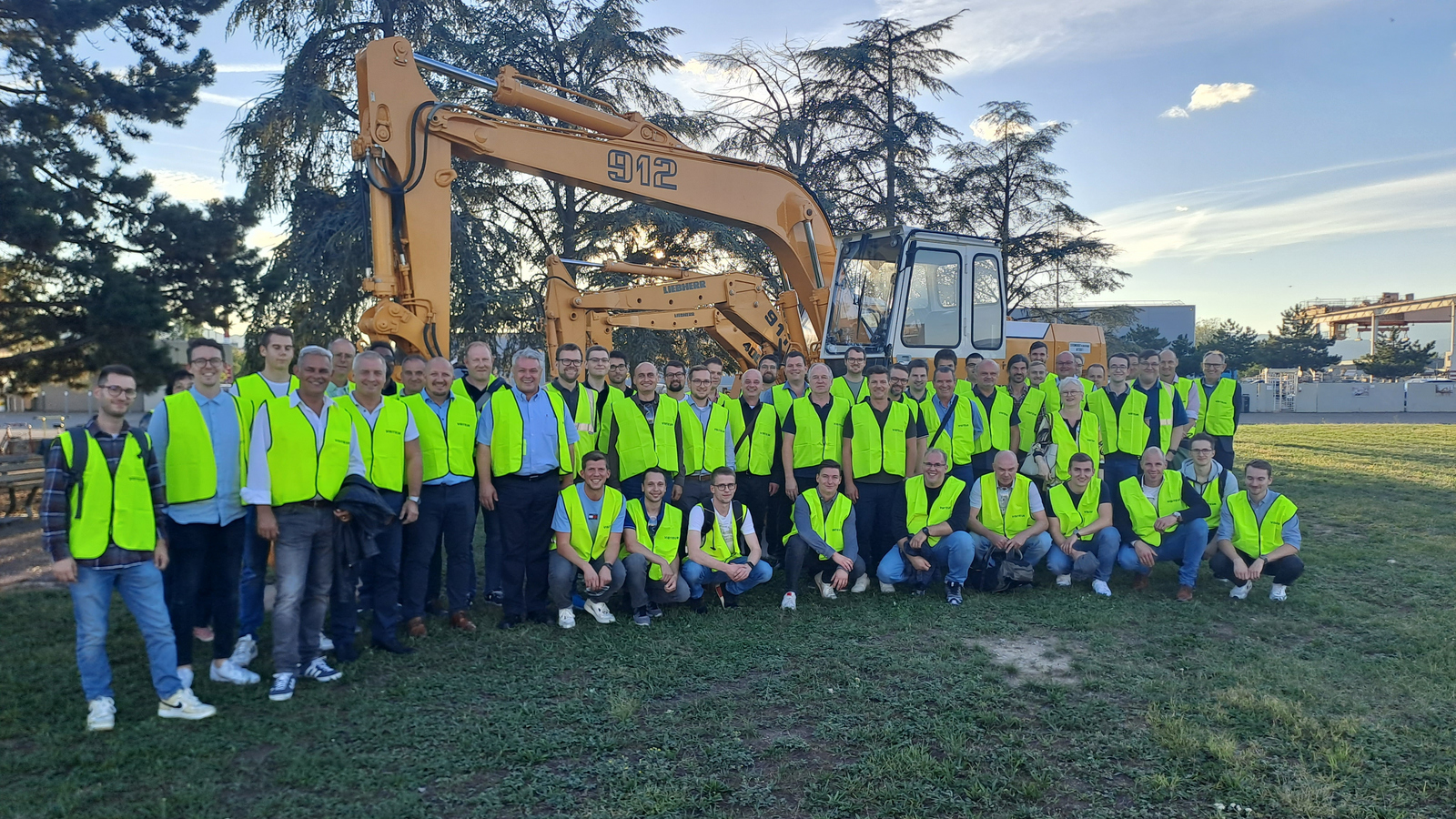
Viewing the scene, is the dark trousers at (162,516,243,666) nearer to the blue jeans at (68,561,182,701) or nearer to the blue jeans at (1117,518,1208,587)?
the blue jeans at (68,561,182,701)

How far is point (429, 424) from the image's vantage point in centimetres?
545

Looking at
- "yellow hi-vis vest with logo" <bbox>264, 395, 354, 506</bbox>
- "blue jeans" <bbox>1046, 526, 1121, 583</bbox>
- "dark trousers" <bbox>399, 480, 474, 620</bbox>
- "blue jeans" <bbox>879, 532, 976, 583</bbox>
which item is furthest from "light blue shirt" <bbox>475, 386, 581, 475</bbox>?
"blue jeans" <bbox>1046, 526, 1121, 583</bbox>

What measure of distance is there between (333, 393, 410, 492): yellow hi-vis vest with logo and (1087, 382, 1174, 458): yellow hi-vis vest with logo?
5.69 meters

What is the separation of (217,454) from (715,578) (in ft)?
10.5

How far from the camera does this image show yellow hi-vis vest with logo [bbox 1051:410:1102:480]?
7250 millimetres

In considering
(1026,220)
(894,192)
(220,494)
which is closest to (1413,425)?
(1026,220)

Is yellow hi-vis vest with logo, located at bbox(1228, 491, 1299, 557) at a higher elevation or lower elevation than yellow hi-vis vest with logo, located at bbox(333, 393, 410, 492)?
lower

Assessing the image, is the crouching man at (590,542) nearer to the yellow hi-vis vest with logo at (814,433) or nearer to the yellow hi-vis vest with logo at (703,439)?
the yellow hi-vis vest with logo at (703,439)

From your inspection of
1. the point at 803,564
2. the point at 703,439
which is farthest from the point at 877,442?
the point at 703,439

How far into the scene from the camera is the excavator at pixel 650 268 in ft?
23.0

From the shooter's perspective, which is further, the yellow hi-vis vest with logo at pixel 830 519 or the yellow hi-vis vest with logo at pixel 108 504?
the yellow hi-vis vest with logo at pixel 830 519

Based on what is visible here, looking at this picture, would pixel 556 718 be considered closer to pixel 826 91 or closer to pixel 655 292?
pixel 655 292

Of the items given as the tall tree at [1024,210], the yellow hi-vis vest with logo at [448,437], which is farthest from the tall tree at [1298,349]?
the yellow hi-vis vest with logo at [448,437]

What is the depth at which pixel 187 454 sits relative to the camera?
4.48 m
